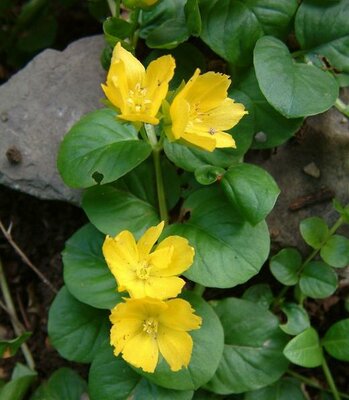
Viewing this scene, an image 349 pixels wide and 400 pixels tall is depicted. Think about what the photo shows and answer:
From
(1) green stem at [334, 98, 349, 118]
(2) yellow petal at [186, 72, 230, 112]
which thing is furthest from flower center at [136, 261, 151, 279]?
(1) green stem at [334, 98, 349, 118]

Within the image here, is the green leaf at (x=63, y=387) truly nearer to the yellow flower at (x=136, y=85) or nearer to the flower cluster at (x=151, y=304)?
the flower cluster at (x=151, y=304)

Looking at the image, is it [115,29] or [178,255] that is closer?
[178,255]

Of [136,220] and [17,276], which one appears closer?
[136,220]

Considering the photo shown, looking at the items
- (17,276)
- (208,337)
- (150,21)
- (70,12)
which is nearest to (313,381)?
(208,337)

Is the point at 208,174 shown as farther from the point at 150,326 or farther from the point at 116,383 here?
the point at 116,383

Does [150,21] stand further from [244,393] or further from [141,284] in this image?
[244,393]

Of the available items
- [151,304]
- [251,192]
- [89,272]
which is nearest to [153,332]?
[151,304]
